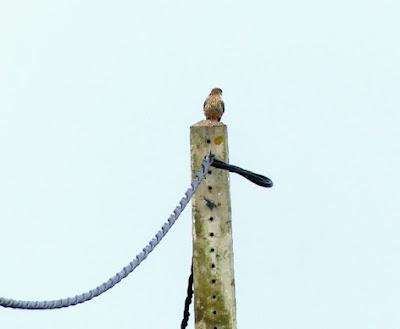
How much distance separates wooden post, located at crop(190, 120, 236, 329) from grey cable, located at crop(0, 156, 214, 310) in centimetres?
9

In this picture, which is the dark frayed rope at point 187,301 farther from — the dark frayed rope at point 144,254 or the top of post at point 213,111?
the top of post at point 213,111

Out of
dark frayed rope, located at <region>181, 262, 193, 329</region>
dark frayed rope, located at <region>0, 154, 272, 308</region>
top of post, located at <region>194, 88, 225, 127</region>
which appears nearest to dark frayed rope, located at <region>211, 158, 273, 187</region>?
dark frayed rope, located at <region>0, 154, 272, 308</region>

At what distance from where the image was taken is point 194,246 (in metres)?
5.18

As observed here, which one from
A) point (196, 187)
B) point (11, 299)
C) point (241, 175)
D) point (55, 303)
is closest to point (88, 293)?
point (55, 303)

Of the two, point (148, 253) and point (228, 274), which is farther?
point (228, 274)

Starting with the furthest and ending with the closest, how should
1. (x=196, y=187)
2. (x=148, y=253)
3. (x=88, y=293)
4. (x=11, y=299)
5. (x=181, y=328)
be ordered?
1. (x=181, y=328)
2. (x=196, y=187)
3. (x=148, y=253)
4. (x=88, y=293)
5. (x=11, y=299)

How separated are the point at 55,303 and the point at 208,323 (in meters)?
1.24

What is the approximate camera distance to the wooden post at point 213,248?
513 centimetres

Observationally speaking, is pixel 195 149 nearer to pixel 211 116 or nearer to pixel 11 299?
pixel 211 116

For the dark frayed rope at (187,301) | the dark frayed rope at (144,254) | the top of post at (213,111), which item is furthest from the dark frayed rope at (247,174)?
the dark frayed rope at (187,301)

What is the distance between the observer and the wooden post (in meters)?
5.13

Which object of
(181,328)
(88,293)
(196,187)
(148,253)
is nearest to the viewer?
(88,293)

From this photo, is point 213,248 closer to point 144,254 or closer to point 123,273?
point 144,254

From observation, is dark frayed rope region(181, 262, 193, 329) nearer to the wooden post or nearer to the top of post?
the wooden post
